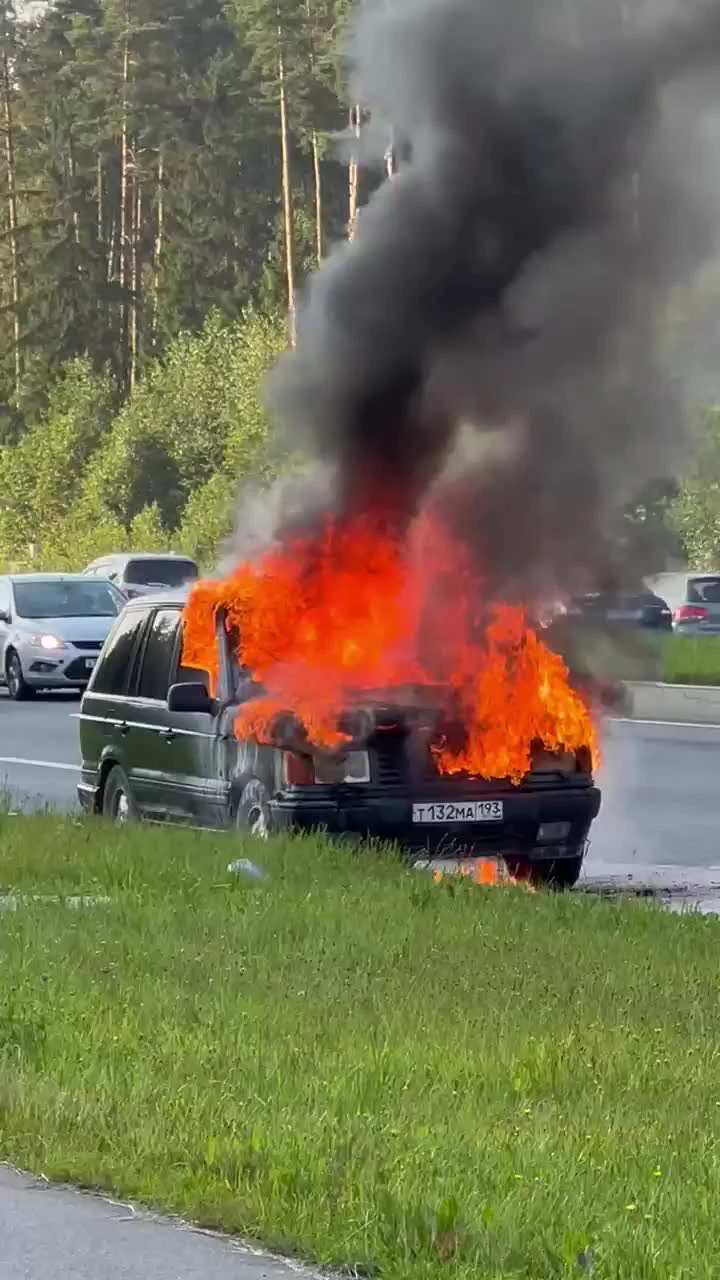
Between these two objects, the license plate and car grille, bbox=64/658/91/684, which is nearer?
the license plate

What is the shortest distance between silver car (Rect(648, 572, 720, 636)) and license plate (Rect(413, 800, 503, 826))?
87.9 feet

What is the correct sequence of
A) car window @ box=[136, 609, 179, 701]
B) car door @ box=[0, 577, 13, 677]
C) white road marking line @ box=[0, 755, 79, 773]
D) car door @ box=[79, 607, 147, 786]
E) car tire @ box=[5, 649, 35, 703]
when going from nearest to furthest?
car window @ box=[136, 609, 179, 701], car door @ box=[79, 607, 147, 786], white road marking line @ box=[0, 755, 79, 773], car tire @ box=[5, 649, 35, 703], car door @ box=[0, 577, 13, 677]

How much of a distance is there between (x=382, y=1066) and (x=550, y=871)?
6.12 m

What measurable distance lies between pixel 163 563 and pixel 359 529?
101 feet

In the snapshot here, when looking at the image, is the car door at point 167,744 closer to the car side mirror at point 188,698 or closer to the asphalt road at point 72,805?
the car side mirror at point 188,698

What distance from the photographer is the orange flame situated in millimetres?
12977

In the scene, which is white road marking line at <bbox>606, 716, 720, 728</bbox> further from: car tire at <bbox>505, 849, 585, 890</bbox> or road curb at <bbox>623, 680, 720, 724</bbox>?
car tire at <bbox>505, 849, 585, 890</bbox>

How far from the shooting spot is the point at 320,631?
13438mm

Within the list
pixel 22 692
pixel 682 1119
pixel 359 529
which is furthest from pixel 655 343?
pixel 22 692

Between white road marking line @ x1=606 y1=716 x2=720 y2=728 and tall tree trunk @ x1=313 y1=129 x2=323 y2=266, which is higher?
tall tree trunk @ x1=313 y1=129 x2=323 y2=266

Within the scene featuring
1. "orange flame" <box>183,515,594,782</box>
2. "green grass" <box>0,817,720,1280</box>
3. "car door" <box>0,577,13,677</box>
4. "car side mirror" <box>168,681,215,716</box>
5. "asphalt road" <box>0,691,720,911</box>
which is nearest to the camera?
"green grass" <box>0,817,720,1280</box>

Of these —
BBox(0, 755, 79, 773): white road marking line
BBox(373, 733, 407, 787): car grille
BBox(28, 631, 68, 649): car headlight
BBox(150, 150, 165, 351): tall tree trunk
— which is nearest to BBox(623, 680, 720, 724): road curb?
BBox(28, 631, 68, 649): car headlight

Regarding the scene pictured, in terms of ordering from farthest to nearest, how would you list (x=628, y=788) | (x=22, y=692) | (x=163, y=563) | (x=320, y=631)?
1. (x=163, y=563)
2. (x=22, y=692)
3. (x=628, y=788)
4. (x=320, y=631)

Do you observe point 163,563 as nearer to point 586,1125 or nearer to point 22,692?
point 22,692
